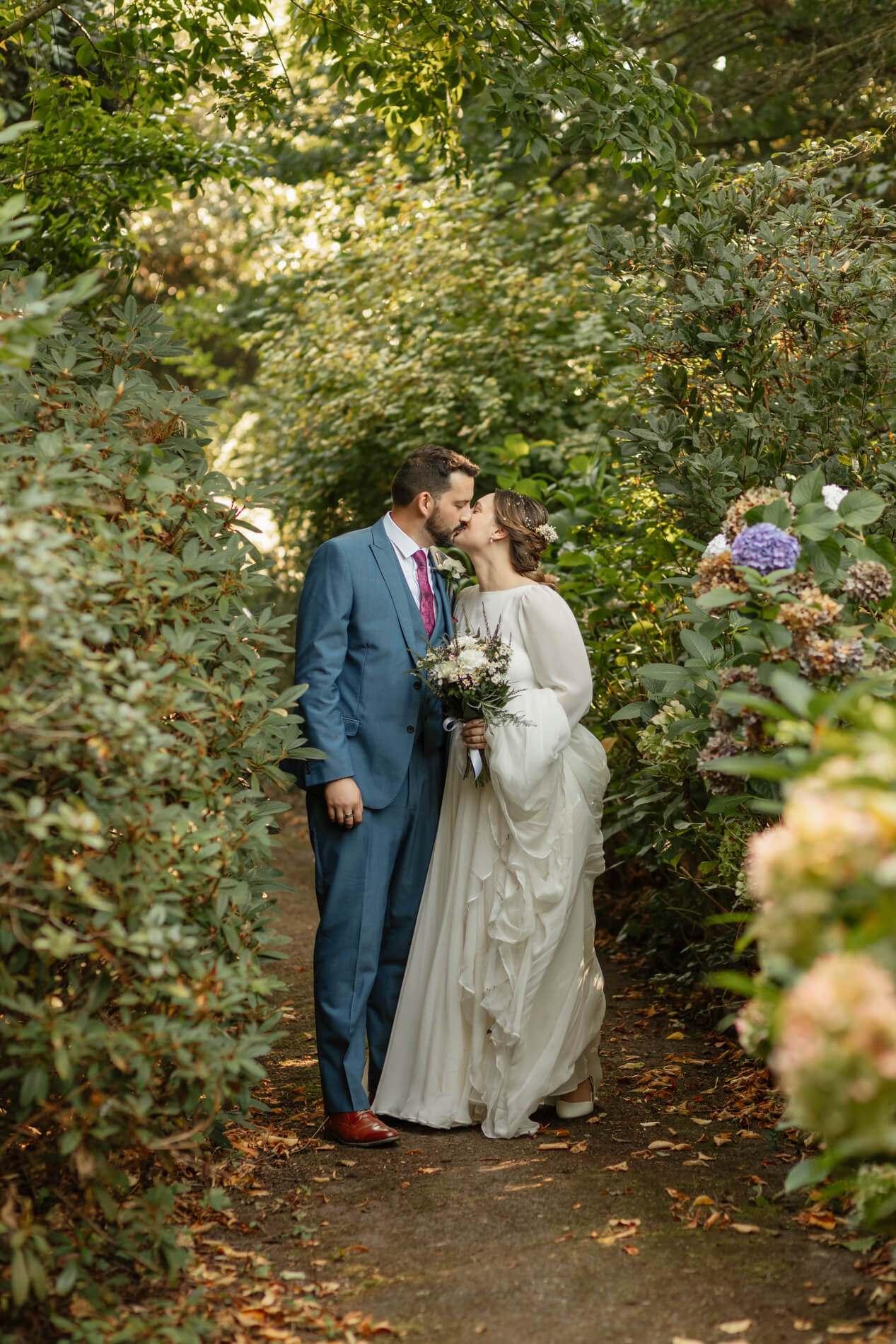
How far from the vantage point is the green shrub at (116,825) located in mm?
2502

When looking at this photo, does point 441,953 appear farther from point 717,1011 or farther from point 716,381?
point 716,381

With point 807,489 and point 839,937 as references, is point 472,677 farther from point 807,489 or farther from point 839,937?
point 839,937

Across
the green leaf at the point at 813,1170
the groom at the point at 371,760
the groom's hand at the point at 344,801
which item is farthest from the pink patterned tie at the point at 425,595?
the green leaf at the point at 813,1170

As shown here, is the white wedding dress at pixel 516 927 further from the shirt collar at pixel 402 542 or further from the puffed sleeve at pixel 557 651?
the shirt collar at pixel 402 542

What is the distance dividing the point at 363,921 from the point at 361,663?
91cm

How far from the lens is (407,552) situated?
4480 millimetres

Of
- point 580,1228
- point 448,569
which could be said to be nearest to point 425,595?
point 448,569

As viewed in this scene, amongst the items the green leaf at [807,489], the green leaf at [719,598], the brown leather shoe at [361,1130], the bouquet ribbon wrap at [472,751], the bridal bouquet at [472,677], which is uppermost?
the green leaf at [807,489]

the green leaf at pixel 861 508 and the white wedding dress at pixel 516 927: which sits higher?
the green leaf at pixel 861 508

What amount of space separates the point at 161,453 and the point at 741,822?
2158 millimetres

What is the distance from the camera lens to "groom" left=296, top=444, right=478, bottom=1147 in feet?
13.5

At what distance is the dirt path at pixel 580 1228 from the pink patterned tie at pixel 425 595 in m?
1.81

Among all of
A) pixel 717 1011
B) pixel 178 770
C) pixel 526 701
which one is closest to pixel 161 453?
pixel 178 770

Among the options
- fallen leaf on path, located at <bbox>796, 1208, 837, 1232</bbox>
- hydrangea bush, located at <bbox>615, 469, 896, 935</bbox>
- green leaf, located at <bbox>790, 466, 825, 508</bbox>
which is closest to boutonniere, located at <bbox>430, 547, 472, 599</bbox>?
hydrangea bush, located at <bbox>615, 469, 896, 935</bbox>
